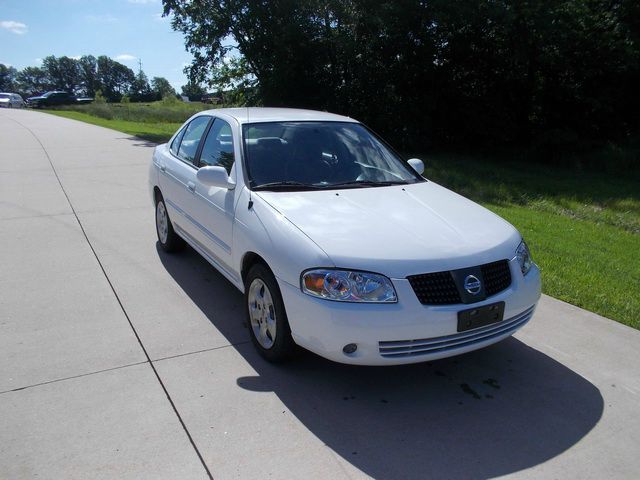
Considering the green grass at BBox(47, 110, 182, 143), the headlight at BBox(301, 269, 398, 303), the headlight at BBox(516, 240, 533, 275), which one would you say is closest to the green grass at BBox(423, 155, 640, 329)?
the headlight at BBox(516, 240, 533, 275)

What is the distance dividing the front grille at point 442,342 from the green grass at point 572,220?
1801mm

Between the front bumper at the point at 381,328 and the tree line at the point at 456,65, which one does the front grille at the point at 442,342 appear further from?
the tree line at the point at 456,65

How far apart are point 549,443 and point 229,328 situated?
7.88 feet

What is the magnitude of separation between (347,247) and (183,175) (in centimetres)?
259

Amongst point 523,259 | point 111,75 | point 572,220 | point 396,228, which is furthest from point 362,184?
point 111,75

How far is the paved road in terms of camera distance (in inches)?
114

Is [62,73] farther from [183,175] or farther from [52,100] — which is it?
[183,175]

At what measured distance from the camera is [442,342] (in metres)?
3.35

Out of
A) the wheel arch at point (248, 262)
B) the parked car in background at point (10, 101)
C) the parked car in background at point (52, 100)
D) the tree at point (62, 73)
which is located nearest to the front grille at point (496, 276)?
the wheel arch at point (248, 262)

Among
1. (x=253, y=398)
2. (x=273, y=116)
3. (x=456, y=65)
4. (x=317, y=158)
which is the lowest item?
(x=253, y=398)

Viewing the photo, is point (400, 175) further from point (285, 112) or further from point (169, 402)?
point (169, 402)

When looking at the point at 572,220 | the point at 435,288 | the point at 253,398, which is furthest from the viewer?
the point at 572,220

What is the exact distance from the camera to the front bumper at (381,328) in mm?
3191

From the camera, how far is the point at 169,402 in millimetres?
3365
